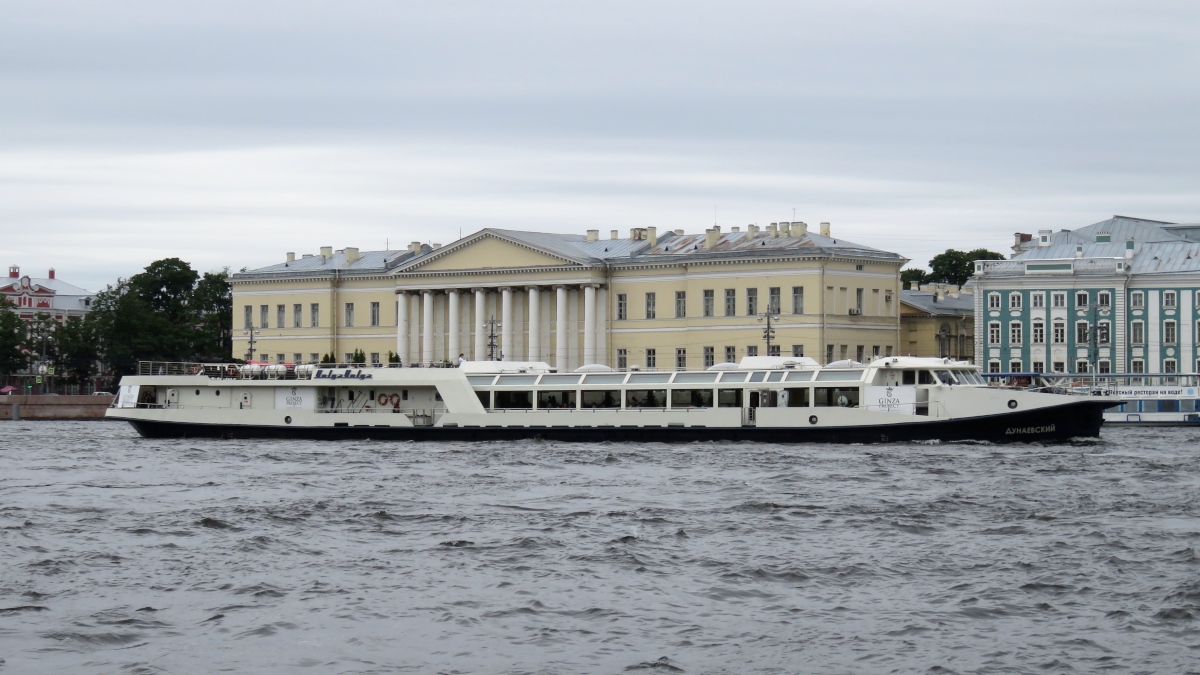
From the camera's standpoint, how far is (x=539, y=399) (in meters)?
50.8

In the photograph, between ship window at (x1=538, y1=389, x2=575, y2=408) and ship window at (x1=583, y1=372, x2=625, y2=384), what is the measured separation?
2.14 feet

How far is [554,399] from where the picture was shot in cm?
5081

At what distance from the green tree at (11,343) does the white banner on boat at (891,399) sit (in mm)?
75600

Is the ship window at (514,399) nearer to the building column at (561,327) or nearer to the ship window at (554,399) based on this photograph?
the ship window at (554,399)

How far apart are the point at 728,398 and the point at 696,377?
1085 millimetres

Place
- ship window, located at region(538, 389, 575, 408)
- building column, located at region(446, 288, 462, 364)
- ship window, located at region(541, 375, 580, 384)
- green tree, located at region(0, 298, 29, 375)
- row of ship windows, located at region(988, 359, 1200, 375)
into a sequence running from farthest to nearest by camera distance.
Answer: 1. green tree, located at region(0, 298, 29, 375)
2. building column, located at region(446, 288, 462, 364)
3. row of ship windows, located at region(988, 359, 1200, 375)
4. ship window, located at region(541, 375, 580, 384)
5. ship window, located at region(538, 389, 575, 408)

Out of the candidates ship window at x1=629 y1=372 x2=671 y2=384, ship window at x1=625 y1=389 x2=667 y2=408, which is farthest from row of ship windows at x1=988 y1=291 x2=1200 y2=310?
ship window at x1=625 y1=389 x2=667 y2=408

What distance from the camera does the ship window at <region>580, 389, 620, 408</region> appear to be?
49.9 metres

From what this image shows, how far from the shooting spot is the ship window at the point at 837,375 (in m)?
47.2

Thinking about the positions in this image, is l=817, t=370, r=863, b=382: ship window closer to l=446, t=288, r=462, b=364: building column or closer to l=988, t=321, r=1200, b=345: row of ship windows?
l=988, t=321, r=1200, b=345: row of ship windows

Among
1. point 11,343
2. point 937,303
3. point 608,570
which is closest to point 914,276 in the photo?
point 937,303

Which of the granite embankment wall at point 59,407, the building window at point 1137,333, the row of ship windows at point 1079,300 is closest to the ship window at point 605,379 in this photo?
the row of ship windows at point 1079,300

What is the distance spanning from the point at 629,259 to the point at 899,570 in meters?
71.7

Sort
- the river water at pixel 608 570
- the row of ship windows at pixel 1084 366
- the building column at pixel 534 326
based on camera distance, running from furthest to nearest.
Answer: the building column at pixel 534 326, the row of ship windows at pixel 1084 366, the river water at pixel 608 570
